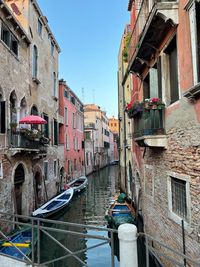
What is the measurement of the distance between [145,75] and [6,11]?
645cm

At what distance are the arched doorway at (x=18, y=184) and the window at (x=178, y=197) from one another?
25.2 ft

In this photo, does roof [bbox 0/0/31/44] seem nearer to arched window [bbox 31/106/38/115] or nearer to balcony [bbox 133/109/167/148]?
arched window [bbox 31/106/38/115]

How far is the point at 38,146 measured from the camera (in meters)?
13.2

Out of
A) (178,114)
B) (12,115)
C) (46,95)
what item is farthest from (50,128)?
(178,114)

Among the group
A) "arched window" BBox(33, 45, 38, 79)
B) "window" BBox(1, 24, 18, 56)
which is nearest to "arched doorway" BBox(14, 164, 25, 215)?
"window" BBox(1, 24, 18, 56)

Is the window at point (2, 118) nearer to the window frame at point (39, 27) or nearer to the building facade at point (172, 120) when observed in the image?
the building facade at point (172, 120)

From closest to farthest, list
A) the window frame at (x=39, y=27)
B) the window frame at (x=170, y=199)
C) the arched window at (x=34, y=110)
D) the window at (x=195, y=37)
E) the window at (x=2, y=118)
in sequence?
the window at (x=195, y=37) → the window frame at (x=170, y=199) → the window at (x=2, y=118) → the arched window at (x=34, y=110) → the window frame at (x=39, y=27)

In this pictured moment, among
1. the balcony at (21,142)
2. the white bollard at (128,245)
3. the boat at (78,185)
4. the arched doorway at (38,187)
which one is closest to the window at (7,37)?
the balcony at (21,142)

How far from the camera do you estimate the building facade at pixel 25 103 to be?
10.4m

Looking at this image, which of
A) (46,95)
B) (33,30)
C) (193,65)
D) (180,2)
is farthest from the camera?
(46,95)

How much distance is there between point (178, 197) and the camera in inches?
222

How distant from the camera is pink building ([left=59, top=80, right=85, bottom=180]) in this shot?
2284 centimetres

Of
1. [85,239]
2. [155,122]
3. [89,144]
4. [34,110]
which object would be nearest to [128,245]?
[155,122]

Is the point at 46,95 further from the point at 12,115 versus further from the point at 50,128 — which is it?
the point at 12,115
